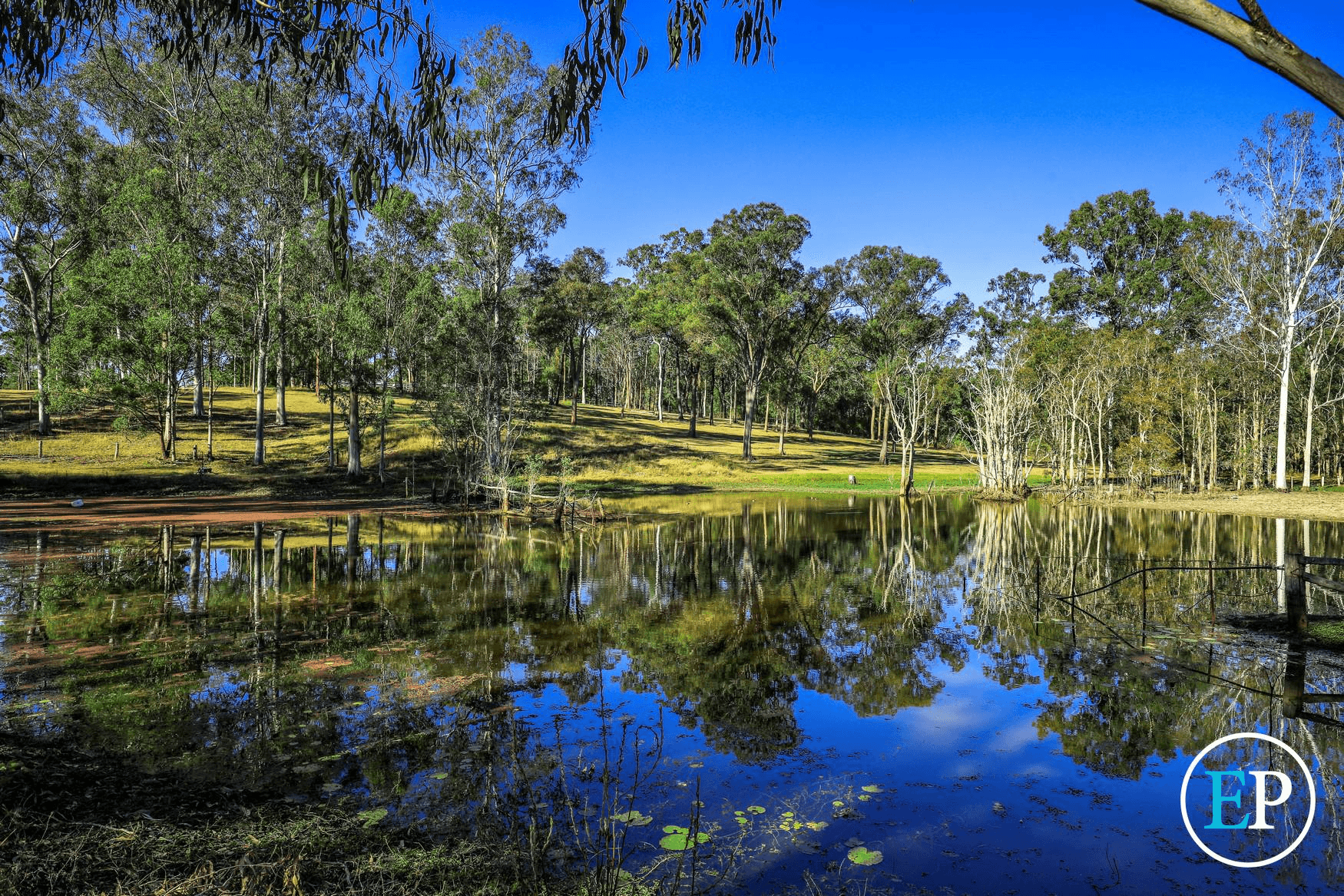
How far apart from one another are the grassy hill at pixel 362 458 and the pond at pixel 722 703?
18.1 m

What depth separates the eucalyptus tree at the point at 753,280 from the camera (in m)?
54.2

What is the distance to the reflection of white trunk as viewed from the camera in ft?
43.1

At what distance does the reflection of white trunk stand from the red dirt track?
2536 centimetres

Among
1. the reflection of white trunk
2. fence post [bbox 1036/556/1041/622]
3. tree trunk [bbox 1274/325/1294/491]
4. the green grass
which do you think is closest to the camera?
the green grass

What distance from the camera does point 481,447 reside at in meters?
33.0

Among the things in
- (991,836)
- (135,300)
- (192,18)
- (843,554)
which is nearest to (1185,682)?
(991,836)

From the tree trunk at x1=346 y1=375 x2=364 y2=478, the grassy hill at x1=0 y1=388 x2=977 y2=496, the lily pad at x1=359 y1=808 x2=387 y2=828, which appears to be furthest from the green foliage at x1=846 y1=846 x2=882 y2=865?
the tree trunk at x1=346 y1=375 x2=364 y2=478

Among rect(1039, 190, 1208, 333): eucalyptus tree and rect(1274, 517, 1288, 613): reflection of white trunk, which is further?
rect(1039, 190, 1208, 333): eucalyptus tree

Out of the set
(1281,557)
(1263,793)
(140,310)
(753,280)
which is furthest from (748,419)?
(1263,793)

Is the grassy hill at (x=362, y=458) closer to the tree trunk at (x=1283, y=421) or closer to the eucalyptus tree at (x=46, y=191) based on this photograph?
the eucalyptus tree at (x=46, y=191)

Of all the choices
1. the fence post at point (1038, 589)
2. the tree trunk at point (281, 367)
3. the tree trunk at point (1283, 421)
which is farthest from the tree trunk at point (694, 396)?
the fence post at point (1038, 589)

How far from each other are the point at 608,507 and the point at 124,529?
17147 mm

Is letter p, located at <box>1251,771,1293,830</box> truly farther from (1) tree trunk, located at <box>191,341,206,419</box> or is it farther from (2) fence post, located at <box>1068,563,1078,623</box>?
(1) tree trunk, located at <box>191,341,206,419</box>

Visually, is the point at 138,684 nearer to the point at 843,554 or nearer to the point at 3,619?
the point at 3,619
